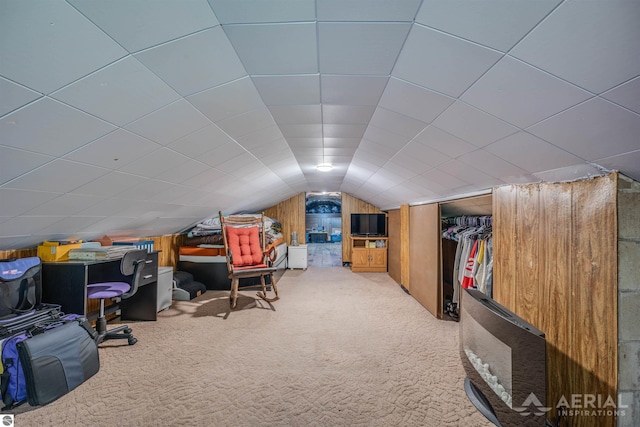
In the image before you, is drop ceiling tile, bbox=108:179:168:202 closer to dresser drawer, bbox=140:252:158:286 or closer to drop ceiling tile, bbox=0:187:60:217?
drop ceiling tile, bbox=0:187:60:217

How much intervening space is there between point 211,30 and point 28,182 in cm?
155

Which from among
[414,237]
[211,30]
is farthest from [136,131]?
[414,237]

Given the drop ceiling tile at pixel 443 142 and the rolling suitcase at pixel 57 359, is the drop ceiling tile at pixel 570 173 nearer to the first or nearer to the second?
the drop ceiling tile at pixel 443 142

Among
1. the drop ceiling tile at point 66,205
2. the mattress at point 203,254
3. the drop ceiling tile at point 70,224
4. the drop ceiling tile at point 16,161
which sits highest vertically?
the drop ceiling tile at point 16,161

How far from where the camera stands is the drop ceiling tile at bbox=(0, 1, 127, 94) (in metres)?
0.80

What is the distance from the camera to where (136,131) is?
5.16 feet

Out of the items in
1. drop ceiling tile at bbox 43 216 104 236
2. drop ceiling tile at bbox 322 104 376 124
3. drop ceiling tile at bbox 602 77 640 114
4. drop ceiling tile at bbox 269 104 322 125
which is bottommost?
drop ceiling tile at bbox 43 216 104 236

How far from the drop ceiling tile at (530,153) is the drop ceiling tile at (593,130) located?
0.17 ft

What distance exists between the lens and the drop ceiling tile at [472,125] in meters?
1.37

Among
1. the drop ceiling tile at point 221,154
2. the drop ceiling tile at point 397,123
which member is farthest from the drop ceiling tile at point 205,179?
the drop ceiling tile at point 397,123

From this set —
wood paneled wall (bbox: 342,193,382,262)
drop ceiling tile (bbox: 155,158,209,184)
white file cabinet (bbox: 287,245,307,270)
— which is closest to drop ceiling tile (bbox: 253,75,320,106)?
drop ceiling tile (bbox: 155,158,209,184)

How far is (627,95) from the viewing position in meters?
0.89

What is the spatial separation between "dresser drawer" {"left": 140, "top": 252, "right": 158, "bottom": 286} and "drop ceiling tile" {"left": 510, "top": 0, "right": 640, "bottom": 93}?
3.71 m

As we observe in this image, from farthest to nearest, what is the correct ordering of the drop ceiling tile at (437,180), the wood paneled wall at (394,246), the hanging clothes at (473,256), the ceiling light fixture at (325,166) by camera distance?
1. the wood paneled wall at (394,246)
2. the ceiling light fixture at (325,166)
3. the hanging clothes at (473,256)
4. the drop ceiling tile at (437,180)
